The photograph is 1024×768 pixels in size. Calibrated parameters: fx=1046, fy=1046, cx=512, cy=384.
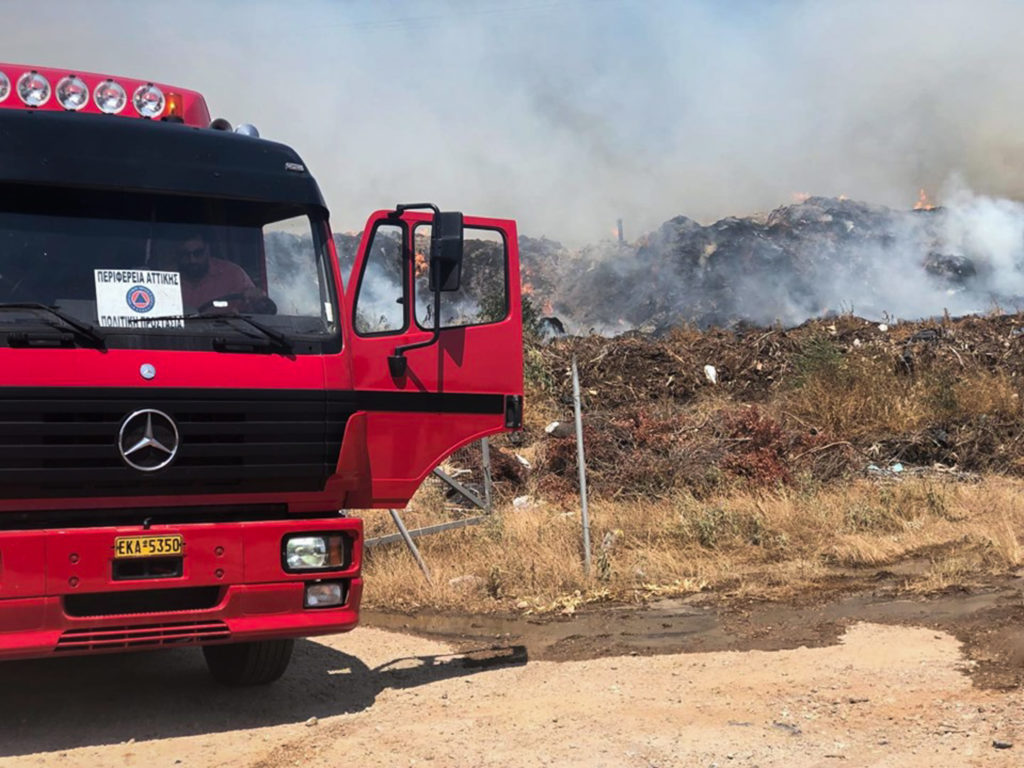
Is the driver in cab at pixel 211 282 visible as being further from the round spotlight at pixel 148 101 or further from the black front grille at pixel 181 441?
the round spotlight at pixel 148 101

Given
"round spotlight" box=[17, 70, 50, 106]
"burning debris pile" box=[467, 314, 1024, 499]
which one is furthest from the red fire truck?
"burning debris pile" box=[467, 314, 1024, 499]

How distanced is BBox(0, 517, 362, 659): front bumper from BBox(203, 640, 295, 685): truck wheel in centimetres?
64

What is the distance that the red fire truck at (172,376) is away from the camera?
172 inches

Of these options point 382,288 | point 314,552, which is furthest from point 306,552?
point 382,288

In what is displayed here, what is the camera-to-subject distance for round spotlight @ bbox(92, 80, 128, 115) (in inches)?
204

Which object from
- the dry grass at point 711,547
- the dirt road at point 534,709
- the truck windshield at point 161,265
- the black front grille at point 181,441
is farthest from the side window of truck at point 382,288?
the dry grass at point 711,547

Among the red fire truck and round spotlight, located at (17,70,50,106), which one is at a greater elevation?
round spotlight, located at (17,70,50,106)

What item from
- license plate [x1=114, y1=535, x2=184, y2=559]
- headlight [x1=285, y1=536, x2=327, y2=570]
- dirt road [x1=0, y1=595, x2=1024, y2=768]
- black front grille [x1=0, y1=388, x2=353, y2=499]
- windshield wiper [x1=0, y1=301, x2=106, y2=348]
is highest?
windshield wiper [x1=0, y1=301, x2=106, y2=348]

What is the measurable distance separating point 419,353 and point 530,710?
1.99 metres

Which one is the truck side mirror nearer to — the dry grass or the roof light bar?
the roof light bar

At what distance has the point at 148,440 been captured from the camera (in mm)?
4449

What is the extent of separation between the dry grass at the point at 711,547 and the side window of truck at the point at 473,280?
2097 mm

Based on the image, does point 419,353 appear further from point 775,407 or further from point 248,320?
point 775,407

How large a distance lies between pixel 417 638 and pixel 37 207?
3.58 m
